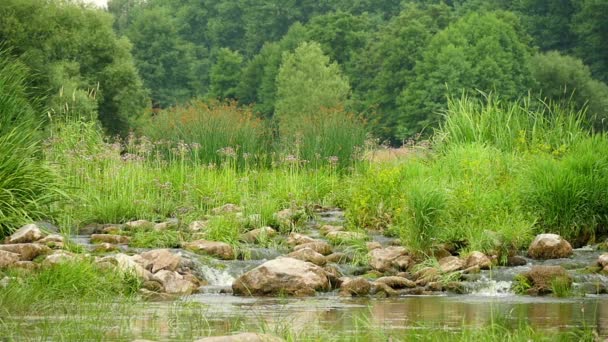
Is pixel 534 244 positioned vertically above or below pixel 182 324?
below

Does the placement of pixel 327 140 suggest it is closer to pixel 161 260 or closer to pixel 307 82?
pixel 161 260

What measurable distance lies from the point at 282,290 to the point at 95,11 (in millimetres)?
35182

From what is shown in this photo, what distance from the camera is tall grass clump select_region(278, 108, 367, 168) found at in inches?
740

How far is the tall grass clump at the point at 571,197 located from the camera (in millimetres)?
13438

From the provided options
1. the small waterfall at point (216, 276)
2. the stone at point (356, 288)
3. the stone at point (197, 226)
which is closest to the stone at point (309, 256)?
the small waterfall at point (216, 276)

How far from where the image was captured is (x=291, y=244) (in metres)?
13.1

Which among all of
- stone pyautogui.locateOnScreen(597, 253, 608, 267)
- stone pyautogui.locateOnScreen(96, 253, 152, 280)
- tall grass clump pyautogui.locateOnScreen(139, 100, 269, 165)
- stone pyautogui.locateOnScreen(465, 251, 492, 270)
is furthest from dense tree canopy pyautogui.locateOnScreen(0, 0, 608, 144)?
stone pyautogui.locateOnScreen(597, 253, 608, 267)

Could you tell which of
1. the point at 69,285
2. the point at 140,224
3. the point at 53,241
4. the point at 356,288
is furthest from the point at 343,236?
the point at 69,285

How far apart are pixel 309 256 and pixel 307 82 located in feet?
150

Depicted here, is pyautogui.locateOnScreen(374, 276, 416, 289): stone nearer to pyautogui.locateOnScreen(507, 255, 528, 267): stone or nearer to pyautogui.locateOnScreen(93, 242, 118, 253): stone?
pyautogui.locateOnScreen(507, 255, 528, 267): stone

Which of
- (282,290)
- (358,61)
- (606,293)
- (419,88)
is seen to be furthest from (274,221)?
(358,61)

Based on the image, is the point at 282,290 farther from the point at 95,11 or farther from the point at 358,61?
the point at 358,61

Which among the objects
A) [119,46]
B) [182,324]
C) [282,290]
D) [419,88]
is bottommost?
[419,88]

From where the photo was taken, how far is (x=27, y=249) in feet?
36.5
